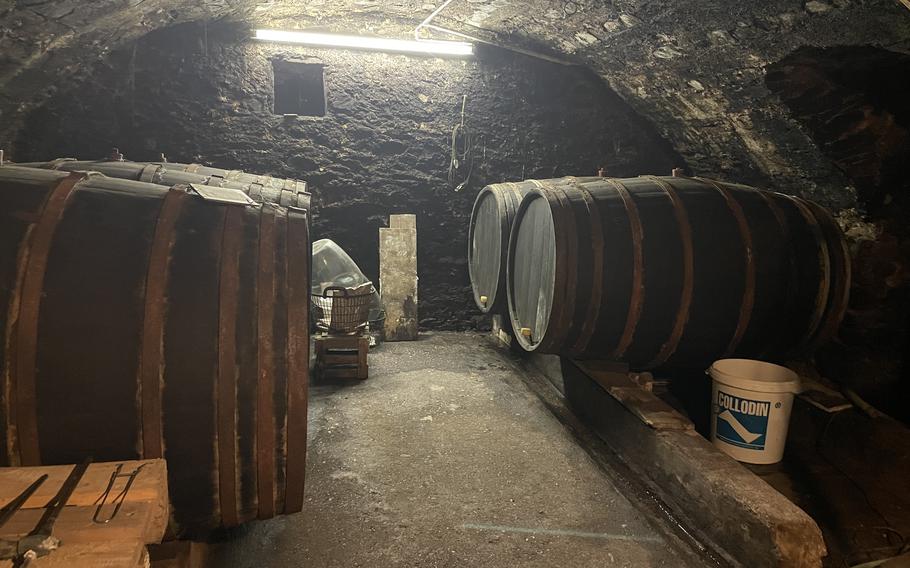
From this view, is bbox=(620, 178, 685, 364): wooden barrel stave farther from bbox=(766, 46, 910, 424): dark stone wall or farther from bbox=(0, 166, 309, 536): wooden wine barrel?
bbox=(0, 166, 309, 536): wooden wine barrel

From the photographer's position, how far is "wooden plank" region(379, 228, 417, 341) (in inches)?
193

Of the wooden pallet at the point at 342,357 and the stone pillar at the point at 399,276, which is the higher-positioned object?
the stone pillar at the point at 399,276

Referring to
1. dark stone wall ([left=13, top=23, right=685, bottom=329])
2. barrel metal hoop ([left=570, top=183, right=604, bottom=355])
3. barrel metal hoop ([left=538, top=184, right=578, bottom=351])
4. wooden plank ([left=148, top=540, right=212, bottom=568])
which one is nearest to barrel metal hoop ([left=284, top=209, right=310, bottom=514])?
wooden plank ([left=148, top=540, right=212, bottom=568])

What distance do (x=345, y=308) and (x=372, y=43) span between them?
278 centimetres

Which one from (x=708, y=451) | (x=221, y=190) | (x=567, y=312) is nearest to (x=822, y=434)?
(x=708, y=451)

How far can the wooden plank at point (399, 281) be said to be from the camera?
491 cm

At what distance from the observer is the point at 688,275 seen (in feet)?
8.56

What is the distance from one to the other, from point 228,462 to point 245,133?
13.9 feet

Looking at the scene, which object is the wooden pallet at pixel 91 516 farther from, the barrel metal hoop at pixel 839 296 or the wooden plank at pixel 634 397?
the barrel metal hoop at pixel 839 296

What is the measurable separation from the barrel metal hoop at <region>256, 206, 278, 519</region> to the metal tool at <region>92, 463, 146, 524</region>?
29 centimetres

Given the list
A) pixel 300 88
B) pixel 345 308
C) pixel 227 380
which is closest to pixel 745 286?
pixel 227 380

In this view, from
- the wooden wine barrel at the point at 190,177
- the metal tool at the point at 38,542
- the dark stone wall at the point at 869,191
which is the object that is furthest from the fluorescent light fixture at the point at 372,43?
the metal tool at the point at 38,542

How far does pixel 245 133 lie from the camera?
4.99 meters

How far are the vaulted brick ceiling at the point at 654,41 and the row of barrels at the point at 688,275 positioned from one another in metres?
0.81
